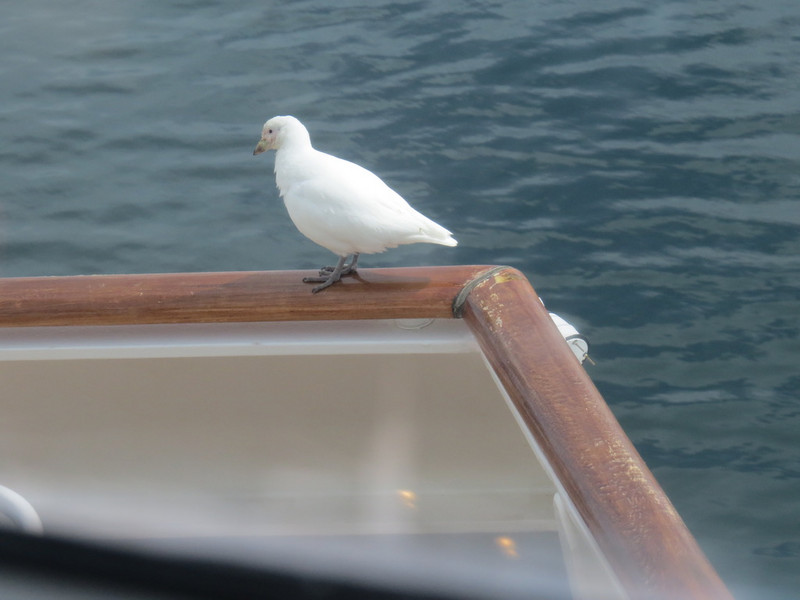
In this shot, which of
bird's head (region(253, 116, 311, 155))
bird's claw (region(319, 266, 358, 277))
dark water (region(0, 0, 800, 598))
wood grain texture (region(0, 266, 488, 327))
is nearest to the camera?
wood grain texture (region(0, 266, 488, 327))

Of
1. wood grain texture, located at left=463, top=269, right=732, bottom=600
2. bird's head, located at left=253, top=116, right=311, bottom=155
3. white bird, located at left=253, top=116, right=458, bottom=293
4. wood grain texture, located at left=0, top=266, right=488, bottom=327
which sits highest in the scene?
bird's head, located at left=253, top=116, right=311, bottom=155

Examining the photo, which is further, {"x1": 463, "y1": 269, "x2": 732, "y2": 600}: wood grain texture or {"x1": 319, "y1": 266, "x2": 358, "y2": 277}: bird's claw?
{"x1": 319, "y1": 266, "x2": 358, "y2": 277}: bird's claw

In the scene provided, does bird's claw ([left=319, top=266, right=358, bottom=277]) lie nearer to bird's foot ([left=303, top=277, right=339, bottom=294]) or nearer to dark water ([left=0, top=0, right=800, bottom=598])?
bird's foot ([left=303, top=277, right=339, bottom=294])

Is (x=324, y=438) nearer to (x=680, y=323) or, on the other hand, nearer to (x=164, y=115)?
(x=680, y=323)

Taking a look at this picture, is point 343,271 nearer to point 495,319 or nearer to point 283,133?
point 495,319

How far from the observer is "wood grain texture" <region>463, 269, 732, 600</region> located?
4.76 feet

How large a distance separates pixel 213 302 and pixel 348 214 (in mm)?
417

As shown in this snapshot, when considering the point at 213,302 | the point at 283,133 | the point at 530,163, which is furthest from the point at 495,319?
the point at 530,163

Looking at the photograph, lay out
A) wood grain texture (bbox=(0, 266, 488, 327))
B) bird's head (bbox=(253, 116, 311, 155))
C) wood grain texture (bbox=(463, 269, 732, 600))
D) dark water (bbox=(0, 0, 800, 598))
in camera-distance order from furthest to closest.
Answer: dark water (bbox=(0, 0, 800, 598)) < bird's head (bbox=(253, 116, 311, 155)) < wood grain texture (bbox=(0, 266, 488, 327)) < wood grain texture (bbox=(463, 269, 732, 600))

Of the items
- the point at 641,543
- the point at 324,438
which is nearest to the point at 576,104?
the point at 324,438

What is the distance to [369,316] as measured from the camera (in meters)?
2.35

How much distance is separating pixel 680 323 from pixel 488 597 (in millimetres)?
4795

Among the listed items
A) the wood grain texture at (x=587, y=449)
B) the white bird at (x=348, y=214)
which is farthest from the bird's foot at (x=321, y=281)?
the wood grain texture at (x=587, y=449)

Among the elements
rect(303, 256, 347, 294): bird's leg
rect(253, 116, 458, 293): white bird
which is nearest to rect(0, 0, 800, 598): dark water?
rect(253, 116, 458, 293): white bird
